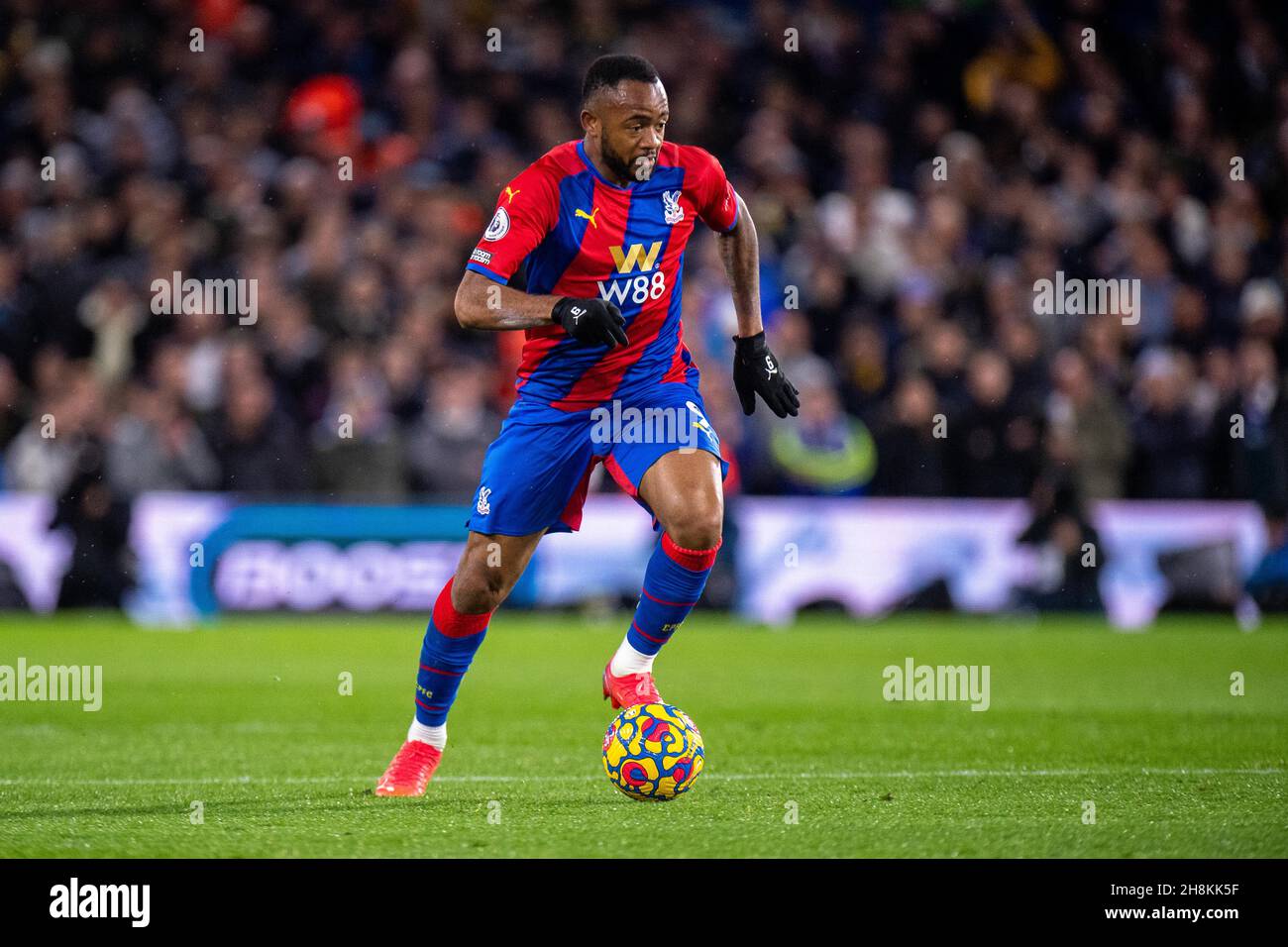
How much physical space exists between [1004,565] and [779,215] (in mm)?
3852

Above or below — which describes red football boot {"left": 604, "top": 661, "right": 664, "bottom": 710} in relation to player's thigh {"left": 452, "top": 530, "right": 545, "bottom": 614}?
below

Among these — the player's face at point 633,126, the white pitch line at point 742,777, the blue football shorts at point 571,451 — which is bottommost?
the white pitch line at point 742,777

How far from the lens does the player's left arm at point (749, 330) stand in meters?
7.10

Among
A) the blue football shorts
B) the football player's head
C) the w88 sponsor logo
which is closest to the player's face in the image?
the football player's head

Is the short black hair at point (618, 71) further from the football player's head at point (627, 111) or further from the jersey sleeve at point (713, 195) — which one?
the jersey sleeve at point (713, 195)

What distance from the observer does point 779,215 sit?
16906 millimetres

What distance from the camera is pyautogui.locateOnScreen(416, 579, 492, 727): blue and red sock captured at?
6.83 meters

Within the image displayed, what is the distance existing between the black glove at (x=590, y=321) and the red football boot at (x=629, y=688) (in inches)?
48.6

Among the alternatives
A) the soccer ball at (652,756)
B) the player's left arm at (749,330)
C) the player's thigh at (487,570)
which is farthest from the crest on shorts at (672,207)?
the soccer ball at (652,756)

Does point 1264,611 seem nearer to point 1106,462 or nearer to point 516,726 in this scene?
point 1106,462

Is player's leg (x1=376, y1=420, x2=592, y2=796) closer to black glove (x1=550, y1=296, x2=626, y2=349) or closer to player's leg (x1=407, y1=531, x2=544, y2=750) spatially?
player's leg (x1=407, y1=531, x2=544, y2=750)

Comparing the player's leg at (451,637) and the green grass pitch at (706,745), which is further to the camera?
the player's leg at (451,637)

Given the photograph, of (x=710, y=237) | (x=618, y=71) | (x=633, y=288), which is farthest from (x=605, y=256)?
(x=710, y=237)

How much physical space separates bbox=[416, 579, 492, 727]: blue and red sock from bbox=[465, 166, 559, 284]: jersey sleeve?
1.20 m
